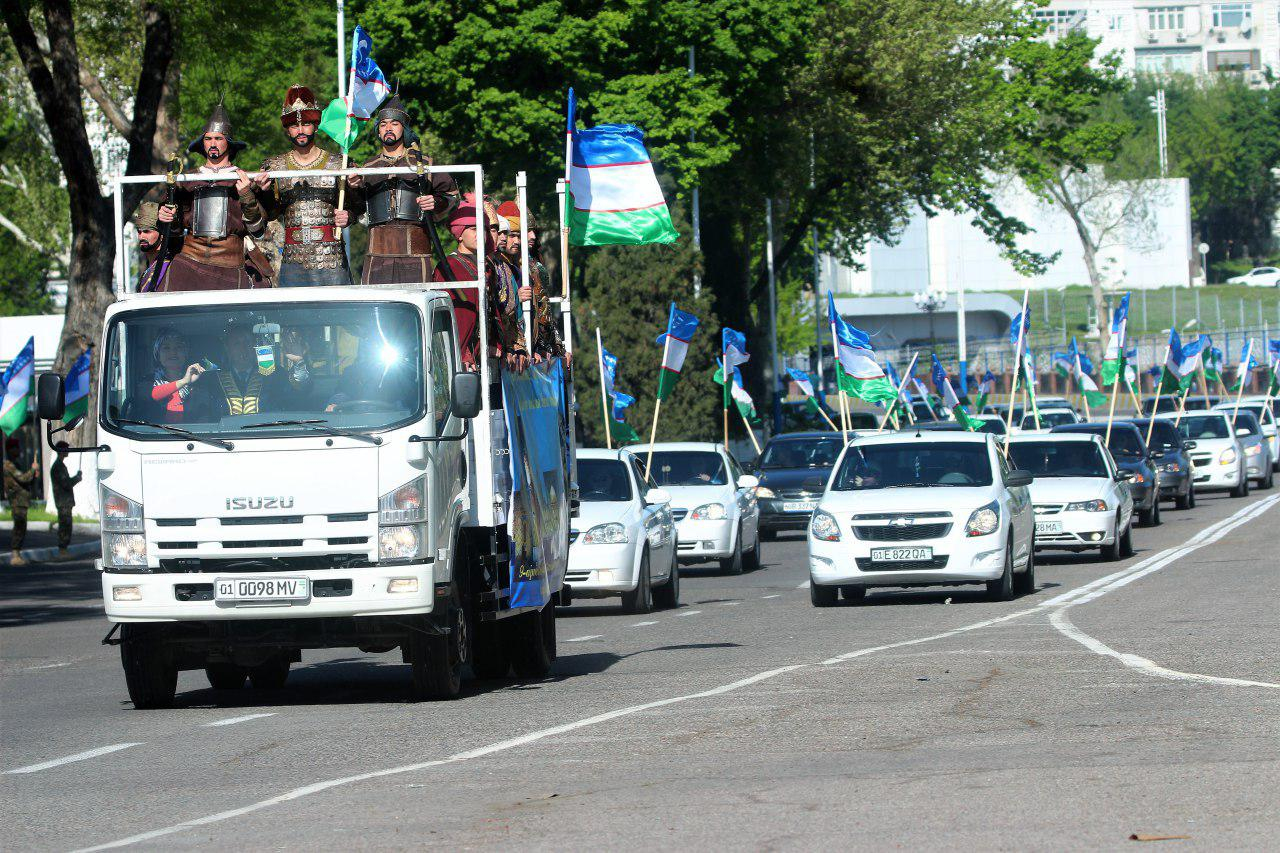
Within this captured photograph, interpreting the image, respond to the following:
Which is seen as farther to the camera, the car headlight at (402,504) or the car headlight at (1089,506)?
the car headlight at (1089,506)

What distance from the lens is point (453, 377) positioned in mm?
12305

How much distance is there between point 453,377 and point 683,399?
36.7 m

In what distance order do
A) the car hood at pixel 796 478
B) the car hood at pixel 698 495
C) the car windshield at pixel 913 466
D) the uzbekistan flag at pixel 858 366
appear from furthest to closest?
the car hood at pixel 796 478
the uzbekistan flag at pixel 858 366
the car hood at pixel 698 495
the car windshield at pixel 913 466

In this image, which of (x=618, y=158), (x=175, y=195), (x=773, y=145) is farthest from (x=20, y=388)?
(x=773, y=145)

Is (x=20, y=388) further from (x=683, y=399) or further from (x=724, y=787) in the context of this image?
(x=724, y=787)

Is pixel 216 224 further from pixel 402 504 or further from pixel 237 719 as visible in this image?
pixel 237 719

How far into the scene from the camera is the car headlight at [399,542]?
476 inches

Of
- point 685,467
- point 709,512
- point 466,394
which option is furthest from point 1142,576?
point 466,394

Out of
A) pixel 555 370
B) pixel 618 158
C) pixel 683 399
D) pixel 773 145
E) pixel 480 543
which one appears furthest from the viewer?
pixel 773 145

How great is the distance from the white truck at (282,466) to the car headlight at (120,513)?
1 centimetres

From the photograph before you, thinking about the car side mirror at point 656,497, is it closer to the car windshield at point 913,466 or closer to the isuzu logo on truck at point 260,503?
the car windshield at point 913,466

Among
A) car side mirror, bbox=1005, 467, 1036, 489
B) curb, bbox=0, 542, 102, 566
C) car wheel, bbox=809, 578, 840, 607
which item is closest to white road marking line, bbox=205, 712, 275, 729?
car wheel, bbox=809, 578, 840, 607

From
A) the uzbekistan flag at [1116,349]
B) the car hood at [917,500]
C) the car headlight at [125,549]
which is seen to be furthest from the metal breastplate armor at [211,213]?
the uzbekistan flag at [1116,349]

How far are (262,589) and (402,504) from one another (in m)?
0.91
